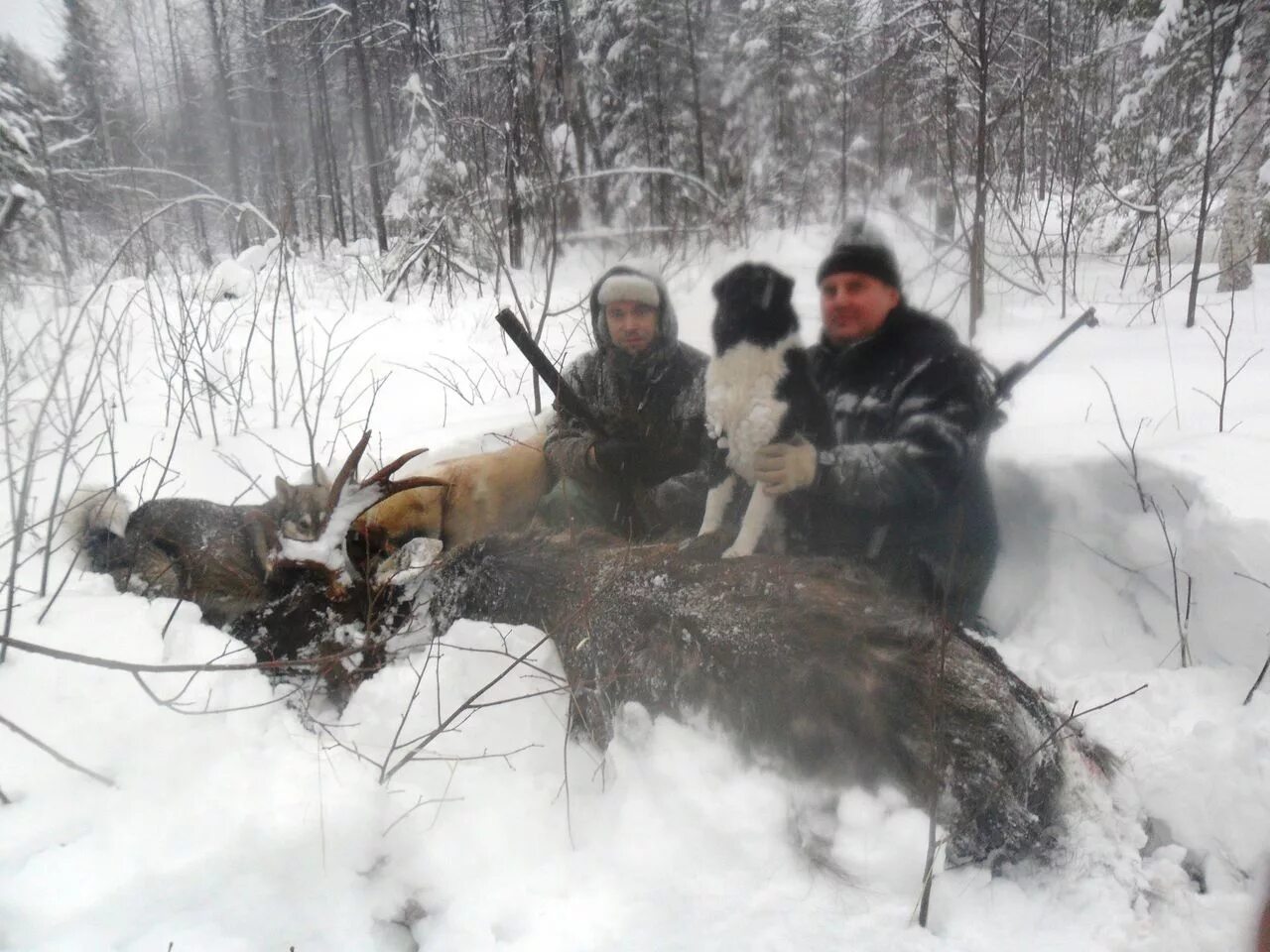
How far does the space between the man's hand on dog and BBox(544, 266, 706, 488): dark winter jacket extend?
205 millimetres

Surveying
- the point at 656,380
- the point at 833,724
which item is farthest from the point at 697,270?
the point at 833,724

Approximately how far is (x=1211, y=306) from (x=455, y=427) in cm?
215

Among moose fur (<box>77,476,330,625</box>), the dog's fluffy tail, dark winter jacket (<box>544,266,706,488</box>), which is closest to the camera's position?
dark winter jacket (<box>544,266,706,488</box>)

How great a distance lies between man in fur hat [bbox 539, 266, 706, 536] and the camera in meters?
1.69

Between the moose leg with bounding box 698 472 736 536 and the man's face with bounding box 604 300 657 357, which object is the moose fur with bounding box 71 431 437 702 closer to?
the man's face with bounding box 604 300 657 357

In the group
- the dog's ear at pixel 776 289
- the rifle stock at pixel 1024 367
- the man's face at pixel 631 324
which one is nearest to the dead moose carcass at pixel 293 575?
the man's face at pixel 631 324

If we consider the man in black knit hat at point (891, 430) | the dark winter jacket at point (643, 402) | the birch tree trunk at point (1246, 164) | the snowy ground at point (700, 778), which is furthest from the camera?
the dark winter jacket at point (643, 402)

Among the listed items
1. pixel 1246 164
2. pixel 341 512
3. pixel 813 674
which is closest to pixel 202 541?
pixel 341 512

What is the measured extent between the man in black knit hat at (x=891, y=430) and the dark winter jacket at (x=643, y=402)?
10.1 inches

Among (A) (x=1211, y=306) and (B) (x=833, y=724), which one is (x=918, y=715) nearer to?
(B) (x=833, y=724)

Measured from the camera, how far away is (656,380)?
1.76 metres

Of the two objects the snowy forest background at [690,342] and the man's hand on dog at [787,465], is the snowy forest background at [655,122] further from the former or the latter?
the man's hand on dog at [787,465]

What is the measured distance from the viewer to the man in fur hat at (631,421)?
169 cm

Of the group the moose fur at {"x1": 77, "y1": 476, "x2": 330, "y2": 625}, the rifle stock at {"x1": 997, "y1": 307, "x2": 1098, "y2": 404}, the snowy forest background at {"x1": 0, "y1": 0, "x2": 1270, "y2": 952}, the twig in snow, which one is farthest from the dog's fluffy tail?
the rifle stock at {"x1": 997, "y1": 307, "x2": 1098, "y2": 404}
